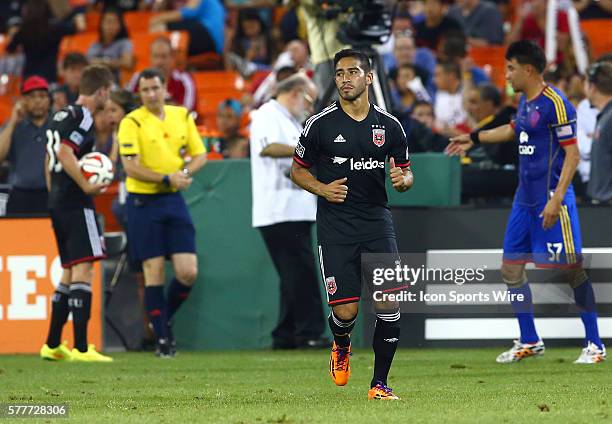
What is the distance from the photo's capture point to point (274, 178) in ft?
39.4

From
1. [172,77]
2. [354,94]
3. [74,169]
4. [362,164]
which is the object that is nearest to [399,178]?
[362,164]

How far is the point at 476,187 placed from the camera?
Answer: 12562 mm

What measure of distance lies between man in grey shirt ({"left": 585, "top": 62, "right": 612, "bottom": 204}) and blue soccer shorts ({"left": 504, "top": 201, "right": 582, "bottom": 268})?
1.65 meters

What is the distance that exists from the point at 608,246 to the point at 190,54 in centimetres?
929

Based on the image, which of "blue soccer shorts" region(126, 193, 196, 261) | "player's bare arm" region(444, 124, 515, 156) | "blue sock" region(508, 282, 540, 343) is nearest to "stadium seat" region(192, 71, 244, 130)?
"blue soccer shorts" region(126, 193, 196, 261)

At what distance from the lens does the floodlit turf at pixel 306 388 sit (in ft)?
22.7

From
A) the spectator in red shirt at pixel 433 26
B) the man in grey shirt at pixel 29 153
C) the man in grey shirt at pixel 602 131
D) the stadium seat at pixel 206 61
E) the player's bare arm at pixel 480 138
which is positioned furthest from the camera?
the stadium seat at pixel 206 61

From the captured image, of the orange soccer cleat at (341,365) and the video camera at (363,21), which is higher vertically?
the video camera at (363,21)

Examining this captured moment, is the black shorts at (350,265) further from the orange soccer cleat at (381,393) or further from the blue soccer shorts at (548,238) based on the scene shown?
the blue soccer shorts at (548,238)

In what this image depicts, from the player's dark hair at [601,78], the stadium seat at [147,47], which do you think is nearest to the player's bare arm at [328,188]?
the player's dark hair at [601,78]

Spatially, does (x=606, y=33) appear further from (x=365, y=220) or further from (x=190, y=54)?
(x=365, y=220)

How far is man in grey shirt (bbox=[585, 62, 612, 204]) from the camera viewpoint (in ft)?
37.7

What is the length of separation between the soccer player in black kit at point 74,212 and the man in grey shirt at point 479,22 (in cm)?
877

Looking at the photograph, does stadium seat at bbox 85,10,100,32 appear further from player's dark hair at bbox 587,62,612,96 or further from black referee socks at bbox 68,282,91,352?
player's dark hair at bbox 587,62,612,96
